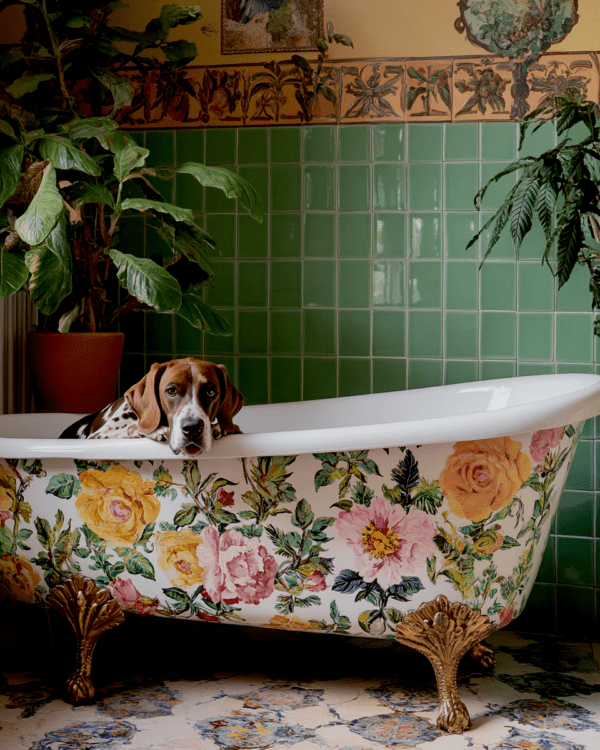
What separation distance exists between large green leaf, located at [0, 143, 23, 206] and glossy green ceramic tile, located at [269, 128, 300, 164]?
986 millimetres

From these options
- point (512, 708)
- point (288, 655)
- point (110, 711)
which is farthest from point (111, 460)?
point (512, 708)

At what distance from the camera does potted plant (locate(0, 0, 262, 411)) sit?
205cm

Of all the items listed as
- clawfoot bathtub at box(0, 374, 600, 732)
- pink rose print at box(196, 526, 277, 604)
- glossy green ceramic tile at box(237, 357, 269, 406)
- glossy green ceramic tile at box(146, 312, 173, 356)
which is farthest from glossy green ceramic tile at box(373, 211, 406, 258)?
pink rose print at box(196, 526, 277, 604)

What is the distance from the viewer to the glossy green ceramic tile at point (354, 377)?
9.14 feet

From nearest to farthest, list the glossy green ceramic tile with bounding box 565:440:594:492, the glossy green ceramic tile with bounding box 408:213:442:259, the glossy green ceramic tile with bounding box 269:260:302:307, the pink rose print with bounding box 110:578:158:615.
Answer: the pink rose print with bounding box 110:578:158:615 → the glossy green ceramic tile with bounding box 565:440:594:492 → the glossy green ceramic tile with bounding box 408:213:442:259 → the glossy green ceramic tile with bounding box 269:260:302:307

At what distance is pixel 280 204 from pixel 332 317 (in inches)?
18.0

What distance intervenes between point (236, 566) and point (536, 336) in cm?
140

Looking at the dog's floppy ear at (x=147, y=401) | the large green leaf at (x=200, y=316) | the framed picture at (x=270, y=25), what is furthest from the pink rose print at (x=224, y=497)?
the framed picture at (x=270, y=25)

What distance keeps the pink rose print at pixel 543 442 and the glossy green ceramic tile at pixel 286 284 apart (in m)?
1.25

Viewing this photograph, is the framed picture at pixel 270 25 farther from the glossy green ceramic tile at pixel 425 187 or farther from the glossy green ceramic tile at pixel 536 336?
the glossy green ceramic tile at pixel 536 336

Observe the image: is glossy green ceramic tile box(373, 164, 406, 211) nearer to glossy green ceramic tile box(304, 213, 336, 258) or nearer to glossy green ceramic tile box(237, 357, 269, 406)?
glossy green ceramic tile box(304, 213, 336, 258)

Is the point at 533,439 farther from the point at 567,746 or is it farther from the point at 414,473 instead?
the point at 567,746

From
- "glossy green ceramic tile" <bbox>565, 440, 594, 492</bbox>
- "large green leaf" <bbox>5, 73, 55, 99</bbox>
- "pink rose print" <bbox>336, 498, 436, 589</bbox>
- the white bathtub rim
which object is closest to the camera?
the white bathtub rim

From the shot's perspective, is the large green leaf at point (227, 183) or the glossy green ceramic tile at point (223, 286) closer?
the large green leaf at point (227, 183)
